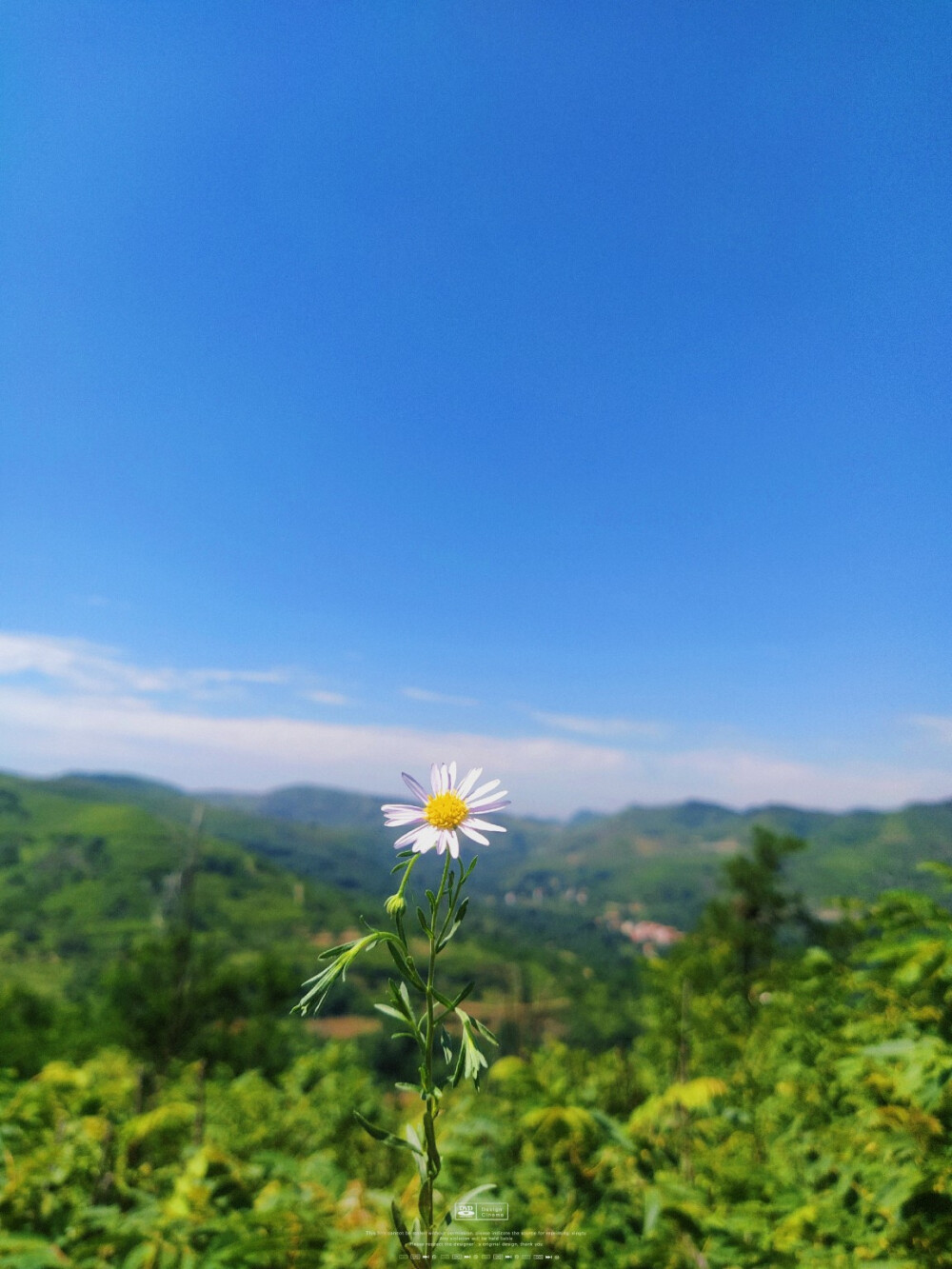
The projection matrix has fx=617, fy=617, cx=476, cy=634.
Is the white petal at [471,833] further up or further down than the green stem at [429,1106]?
further up

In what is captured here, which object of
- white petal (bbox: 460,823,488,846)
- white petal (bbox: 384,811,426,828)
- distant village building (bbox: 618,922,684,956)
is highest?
white petal (bbox: 384,811,426,828)

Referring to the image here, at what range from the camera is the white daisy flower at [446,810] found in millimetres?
949

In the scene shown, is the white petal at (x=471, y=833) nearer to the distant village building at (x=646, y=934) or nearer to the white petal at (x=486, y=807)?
the white petal at (x=486, y=807)

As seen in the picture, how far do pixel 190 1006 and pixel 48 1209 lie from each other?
14.3 meters

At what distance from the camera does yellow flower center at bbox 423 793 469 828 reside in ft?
3.36

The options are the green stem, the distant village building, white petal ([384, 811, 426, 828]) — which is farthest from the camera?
the distant village building

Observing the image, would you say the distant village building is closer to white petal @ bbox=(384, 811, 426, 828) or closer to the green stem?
the green stem

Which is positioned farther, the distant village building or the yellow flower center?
the distant village building

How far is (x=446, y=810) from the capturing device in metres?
1.04

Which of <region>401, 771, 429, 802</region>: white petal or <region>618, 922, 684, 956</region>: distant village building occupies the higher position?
<region>401, 771, 429, 802</region>: white petal

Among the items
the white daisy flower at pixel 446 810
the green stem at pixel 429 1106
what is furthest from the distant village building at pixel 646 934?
the white daisy flower at pixel 446 810

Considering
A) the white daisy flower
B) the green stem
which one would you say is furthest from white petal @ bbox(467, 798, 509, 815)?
the green stem

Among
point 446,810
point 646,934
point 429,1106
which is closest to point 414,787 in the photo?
point 446,810

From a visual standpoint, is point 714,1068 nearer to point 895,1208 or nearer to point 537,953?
point 895,1208
